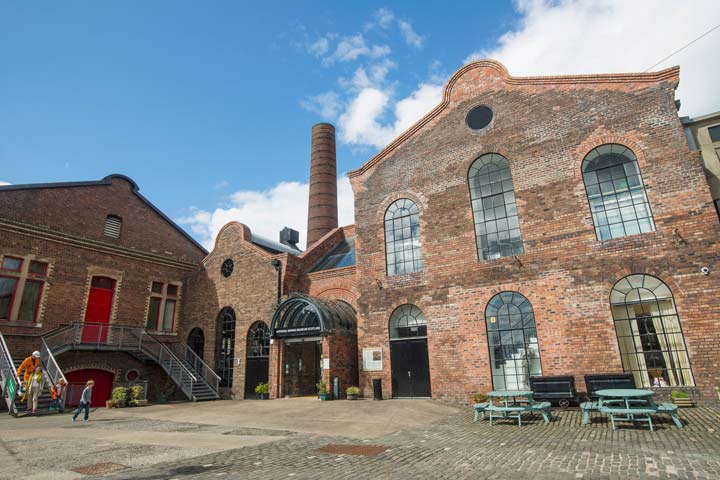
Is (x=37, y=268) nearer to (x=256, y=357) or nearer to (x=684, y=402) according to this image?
(x=256, y=357)

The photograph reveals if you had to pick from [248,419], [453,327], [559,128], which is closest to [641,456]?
[453,327]

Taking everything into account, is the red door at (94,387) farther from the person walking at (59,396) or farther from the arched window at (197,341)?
the arched window at (197,341)

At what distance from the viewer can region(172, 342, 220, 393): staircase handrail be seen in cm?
1941

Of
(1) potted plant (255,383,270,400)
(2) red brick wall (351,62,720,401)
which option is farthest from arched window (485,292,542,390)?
(1) potted plant (255,383,270,400)

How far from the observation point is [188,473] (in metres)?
5.57

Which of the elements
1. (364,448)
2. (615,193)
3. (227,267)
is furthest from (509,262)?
(227,267)

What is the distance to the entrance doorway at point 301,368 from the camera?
17.5 metres

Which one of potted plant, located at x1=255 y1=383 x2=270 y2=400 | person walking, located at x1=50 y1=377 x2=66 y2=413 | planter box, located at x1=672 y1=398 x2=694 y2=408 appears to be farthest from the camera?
potted plant, located at x1=255 y1=383 x2=270 y2=400

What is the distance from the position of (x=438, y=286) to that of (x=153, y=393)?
48.8 ft

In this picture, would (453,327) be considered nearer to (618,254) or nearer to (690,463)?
(618,254)

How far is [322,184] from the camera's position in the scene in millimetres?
31000

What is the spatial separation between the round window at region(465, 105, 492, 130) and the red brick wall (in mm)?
270

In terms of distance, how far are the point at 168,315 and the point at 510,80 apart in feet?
65.3

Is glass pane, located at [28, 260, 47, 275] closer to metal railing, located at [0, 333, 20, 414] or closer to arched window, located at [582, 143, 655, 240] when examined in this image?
metal railing, located at [0, 333, 20, 414]
